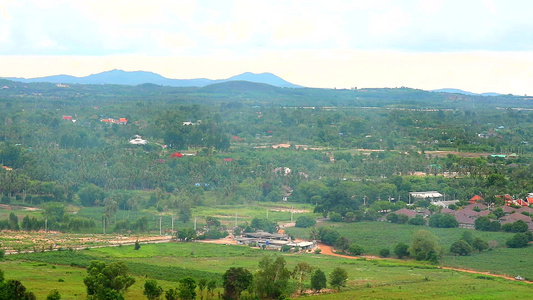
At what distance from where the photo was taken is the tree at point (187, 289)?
28.2m

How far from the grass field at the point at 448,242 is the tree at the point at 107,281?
16.0 metres

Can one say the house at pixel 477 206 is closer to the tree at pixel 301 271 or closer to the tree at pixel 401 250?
the tree at pixel 401 250

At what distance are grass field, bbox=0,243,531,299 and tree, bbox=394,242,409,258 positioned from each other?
3.11 feet

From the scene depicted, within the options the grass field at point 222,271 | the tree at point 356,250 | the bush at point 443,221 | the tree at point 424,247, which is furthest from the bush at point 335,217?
the tree at point 424,247

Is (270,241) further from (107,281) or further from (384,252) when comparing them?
(107,281)

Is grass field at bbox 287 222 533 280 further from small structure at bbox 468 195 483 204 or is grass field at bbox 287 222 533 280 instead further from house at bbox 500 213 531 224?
small structure at bbox 468 195 483 204

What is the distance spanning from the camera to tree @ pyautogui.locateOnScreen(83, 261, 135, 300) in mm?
27141

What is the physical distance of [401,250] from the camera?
40156 mm

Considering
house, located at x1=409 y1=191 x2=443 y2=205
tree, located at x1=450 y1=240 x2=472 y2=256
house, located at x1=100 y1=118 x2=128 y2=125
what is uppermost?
house, located at x1=100 y1=118 x2=128 y2=125

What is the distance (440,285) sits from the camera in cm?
3284

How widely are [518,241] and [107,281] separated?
22854 millimetres

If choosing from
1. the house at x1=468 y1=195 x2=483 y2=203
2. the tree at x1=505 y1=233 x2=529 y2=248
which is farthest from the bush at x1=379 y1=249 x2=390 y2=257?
the house at x1=468 y1=195 x2=483 y2=203

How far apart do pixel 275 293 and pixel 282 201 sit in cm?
2856

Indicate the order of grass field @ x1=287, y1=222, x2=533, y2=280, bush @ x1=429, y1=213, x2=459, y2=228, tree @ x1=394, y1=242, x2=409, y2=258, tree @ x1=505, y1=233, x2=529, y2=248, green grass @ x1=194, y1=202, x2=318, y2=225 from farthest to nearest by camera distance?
green grass @ x1=194, y1=202, x2=318, y2=225 → bush @ x1=429, y1=213, x2=459, y2=228 → tree @ x1=505, y1=233, x2=529, y2=248 → tree @ x1=394, y1=242, x2=409, y2=258 → grass field @ x1=287, y1=222, x2=533, y2=280
